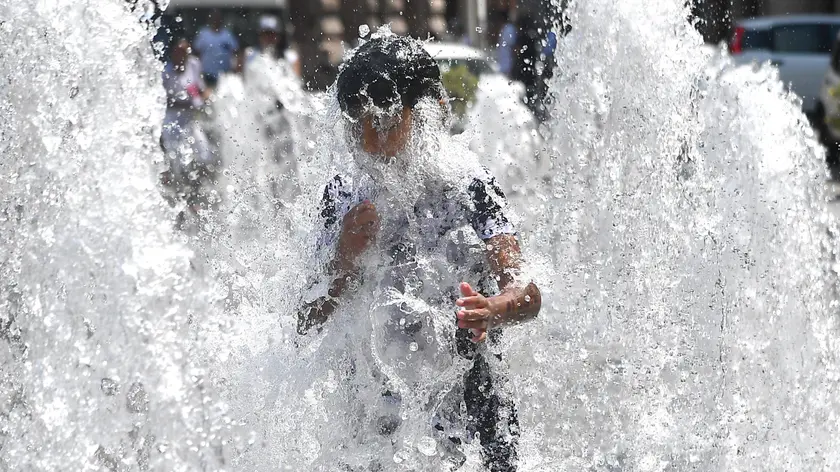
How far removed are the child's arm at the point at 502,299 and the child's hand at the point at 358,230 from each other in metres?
0.27

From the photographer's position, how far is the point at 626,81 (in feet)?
20.2

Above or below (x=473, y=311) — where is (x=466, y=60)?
below

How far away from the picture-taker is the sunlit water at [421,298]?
2.79 meters

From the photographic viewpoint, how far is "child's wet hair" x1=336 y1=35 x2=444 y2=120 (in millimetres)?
2686

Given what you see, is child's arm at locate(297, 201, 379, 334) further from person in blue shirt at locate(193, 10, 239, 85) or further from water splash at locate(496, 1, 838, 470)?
person in blue shirt at locate(193, 10, 239, 85)

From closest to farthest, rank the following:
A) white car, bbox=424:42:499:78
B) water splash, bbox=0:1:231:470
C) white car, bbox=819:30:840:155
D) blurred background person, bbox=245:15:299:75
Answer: water splash, bbox=0:1:231:470 < white car, bbox=424:42:499:78 < white car, bbox=819:30:840:155 < blurred background person, bbox=245:15:299:75

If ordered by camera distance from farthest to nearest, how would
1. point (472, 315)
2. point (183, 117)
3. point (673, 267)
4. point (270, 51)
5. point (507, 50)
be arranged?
point (507, 50) → point (270, 51) → point (183, 117) → point (673, 267) → point (472, 315)

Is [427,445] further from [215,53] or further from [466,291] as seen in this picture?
[215,53]

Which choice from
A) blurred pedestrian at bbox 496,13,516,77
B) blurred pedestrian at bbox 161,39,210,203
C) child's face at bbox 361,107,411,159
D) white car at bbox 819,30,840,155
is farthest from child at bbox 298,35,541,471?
blurred pedestrian at bbox 496,13,516,77

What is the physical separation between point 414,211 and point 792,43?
14.7m

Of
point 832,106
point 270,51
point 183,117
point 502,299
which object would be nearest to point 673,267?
point 502,299

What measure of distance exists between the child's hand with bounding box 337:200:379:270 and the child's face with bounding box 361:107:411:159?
129 mm

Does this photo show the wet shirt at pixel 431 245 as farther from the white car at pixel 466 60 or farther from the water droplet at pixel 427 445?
the white car at pixel 466 60

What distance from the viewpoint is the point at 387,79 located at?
269 centimetres
